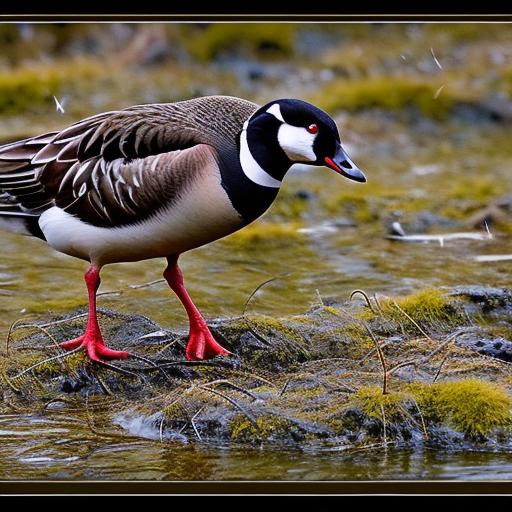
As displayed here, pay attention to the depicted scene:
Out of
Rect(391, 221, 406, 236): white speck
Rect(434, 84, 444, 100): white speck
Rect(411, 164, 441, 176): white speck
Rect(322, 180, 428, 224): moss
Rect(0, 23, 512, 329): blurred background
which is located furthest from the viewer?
Rect(434, 84, 444, 100): white speck

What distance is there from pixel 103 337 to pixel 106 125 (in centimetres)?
114

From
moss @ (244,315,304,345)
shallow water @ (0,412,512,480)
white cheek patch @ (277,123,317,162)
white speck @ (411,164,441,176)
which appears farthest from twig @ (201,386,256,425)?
white speck @ (411,164,441,176)

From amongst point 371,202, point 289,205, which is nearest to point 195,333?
point 289,205

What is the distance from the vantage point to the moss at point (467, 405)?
507cm

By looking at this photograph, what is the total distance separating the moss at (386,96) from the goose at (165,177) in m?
4.94

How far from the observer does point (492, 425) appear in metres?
5.06

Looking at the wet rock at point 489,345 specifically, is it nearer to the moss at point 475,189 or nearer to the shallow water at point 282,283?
the shallow water at point 282,283

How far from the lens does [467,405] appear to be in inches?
202

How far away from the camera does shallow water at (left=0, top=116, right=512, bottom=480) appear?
477 cm

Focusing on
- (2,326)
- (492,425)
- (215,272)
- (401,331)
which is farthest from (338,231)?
(492,425)

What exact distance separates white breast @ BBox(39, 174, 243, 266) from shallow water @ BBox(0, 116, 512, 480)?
32.5 inches

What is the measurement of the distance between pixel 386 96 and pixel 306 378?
5.67 metres

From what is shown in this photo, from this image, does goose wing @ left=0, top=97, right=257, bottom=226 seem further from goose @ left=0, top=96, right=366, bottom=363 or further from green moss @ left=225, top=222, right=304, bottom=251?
green moss @ left=225, top=222, right=304, bottom=251

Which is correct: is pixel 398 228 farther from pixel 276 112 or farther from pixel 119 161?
pixel 119 161
